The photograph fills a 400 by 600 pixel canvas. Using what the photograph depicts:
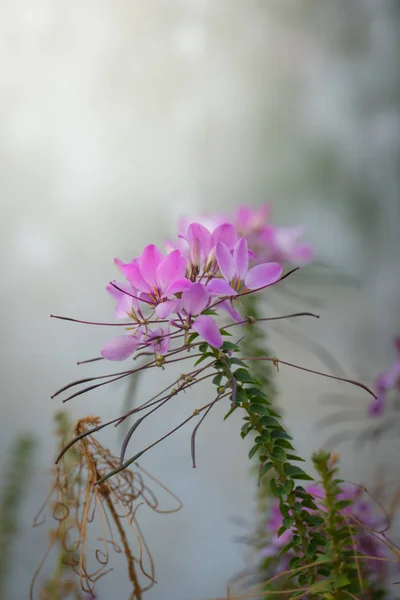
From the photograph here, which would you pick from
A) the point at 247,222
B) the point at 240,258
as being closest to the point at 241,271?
the point at 240,258

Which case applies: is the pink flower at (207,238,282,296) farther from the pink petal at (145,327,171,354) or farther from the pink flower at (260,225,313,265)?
the pink flower at (260,225,313,265)

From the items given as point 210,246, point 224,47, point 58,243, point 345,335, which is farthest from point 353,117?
point 210,246

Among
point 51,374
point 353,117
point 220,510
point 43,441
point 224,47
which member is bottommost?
point 220,510

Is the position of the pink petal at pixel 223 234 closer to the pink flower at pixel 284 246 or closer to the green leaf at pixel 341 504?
the green leaf at pixel 341 504

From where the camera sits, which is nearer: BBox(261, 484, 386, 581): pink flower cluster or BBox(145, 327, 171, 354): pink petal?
BBox(145, 327, 171, 354): pink petal

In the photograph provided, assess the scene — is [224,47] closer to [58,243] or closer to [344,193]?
[344,193]

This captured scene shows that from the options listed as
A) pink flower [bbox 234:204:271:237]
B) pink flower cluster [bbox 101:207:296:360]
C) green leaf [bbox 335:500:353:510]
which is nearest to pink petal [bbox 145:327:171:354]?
pink flower cluster [bbox 101:207:296:360]

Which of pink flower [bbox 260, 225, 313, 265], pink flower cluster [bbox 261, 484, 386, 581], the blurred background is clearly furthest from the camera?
the blurred background
